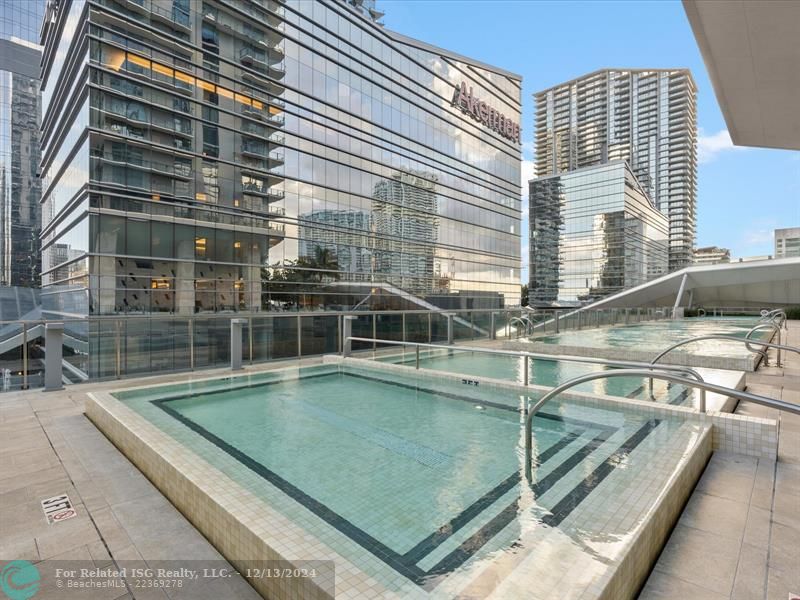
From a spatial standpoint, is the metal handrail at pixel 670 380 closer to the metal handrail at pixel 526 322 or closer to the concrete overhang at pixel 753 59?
the concrete overhang at pixel 753 59

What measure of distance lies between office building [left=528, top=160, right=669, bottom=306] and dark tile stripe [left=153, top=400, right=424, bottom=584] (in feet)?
190

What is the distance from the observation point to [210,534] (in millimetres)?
2584

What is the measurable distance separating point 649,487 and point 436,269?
33614mm

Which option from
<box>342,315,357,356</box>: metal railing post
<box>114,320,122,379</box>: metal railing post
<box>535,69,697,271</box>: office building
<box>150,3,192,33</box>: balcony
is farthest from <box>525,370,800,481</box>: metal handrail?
<box>535,69,697,271</box>: office building

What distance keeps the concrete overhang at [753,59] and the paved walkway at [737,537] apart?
5.93m

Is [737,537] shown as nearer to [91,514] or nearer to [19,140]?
[91,514]

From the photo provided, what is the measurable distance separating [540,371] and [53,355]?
7.51 m

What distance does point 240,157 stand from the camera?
981 inches

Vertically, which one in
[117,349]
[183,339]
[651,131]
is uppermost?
[651,131]

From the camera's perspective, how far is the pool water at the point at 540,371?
4988 millimetres

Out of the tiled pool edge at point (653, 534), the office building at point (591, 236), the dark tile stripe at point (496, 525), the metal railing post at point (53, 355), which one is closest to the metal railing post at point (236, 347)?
the metal railing post at point (53, 355)

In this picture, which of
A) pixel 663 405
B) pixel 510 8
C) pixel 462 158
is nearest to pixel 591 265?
pixel 462 158

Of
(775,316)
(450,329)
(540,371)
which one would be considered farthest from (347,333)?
(775,316)

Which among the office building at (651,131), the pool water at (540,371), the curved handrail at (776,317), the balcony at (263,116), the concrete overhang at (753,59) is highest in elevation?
the office building at (651,131)
